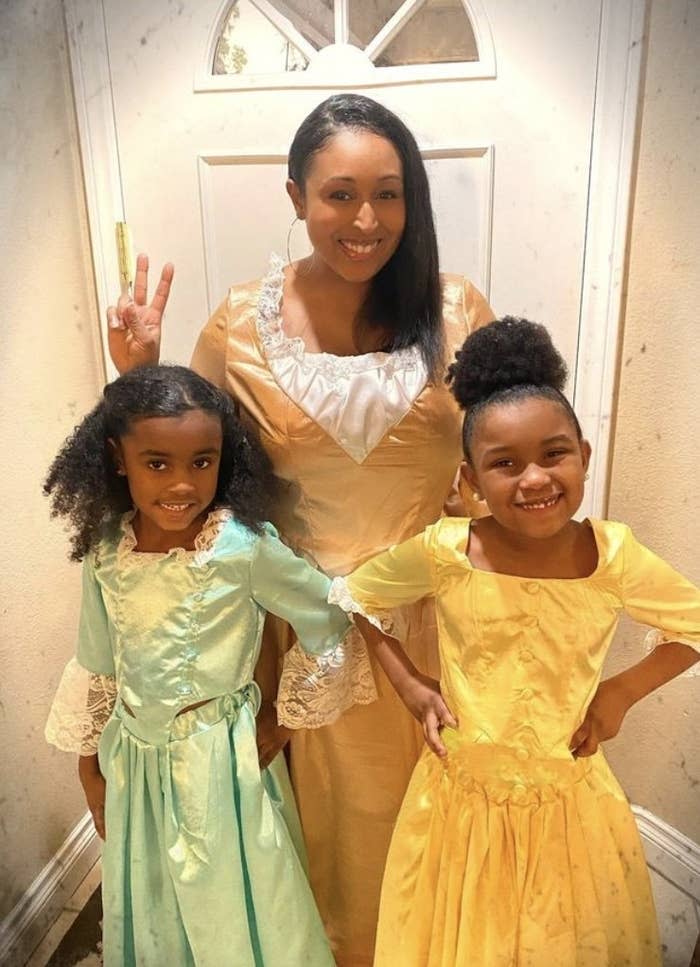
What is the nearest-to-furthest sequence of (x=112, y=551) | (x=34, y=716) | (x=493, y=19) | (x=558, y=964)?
(x=558, y=964)
(x=112, y=551)
(x=493, y=19)
(x=34, y=716)

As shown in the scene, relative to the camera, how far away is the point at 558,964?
2.99 ft

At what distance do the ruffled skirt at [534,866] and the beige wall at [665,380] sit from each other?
50 centimetres

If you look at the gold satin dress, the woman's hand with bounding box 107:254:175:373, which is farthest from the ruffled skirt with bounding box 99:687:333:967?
the woman's hand with bounding box 107:254:175:373

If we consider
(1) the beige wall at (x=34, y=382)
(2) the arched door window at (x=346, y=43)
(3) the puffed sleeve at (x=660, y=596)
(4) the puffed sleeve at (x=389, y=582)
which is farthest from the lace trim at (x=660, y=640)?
(1) the beige wall at (x=34, y=382)

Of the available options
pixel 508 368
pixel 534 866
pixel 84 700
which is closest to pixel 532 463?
pixel 508 368

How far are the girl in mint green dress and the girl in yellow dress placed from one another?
0.63ft

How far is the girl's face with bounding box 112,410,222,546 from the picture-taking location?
36.9 inches

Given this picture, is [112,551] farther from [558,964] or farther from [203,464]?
[558,964]

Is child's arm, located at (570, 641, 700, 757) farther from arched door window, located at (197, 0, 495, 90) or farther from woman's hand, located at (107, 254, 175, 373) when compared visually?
arched door window, located at (197, 0, 495, 90)

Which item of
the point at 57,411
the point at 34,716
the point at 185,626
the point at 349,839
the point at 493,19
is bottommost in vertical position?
the point at 349,839

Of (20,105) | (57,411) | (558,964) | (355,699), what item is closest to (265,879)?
(355,699)

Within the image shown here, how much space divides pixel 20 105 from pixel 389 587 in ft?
3.16

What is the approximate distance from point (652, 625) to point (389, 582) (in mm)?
305

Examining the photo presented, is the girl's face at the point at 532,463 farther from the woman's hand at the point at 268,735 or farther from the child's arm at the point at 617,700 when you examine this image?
the woman's hand at the point at 268,735
